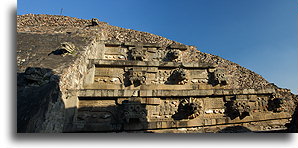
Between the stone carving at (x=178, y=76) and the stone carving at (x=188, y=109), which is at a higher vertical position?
the stone carving at (x=178, y=76)

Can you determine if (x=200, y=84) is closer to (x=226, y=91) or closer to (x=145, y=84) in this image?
(x=226, y=91)

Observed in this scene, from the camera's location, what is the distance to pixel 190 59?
8.55m

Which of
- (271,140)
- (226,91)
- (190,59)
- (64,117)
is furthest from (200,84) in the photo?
(64,117)

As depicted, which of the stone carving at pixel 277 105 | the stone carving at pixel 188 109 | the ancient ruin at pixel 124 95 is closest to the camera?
the ancient ruin at pixel 124 95

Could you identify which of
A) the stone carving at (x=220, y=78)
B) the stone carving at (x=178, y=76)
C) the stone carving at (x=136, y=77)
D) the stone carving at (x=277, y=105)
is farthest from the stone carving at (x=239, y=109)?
the stone carving at (x=136, y=77)

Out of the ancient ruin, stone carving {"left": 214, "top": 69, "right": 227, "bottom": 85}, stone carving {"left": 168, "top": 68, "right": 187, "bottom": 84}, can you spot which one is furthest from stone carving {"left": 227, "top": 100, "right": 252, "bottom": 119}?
stone carving {"left": 168, "top": 68, "right": 187, "bottom": 84}

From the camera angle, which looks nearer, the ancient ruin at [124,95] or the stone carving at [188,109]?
the ancient ruin at [124,95]

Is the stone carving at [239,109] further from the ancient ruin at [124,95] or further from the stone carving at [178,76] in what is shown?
the stone carving at [178,76]

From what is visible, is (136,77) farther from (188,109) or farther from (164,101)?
(188,109)

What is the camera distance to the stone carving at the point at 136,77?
18.9 ft

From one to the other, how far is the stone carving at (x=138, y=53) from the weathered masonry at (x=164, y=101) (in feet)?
2.95

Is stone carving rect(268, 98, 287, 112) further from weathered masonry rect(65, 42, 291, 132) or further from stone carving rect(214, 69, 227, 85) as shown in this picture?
stone carving rect(214, 69, 227, 85)

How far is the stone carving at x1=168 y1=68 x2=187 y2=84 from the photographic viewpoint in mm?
5957

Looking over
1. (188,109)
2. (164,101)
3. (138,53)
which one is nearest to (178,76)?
(164,101)
